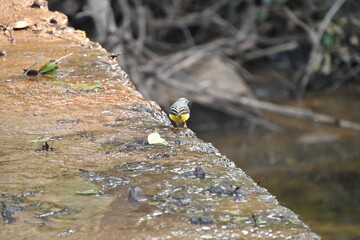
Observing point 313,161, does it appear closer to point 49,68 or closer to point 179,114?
point 179,114

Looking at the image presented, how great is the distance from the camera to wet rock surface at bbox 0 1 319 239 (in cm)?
188

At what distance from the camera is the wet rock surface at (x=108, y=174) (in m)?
1.88

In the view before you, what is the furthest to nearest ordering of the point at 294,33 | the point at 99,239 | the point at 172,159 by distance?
the point at 294,33 < the point at 172,159 < the point at 99,239

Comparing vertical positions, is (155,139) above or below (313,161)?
above

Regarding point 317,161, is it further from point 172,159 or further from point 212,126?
point 172,159

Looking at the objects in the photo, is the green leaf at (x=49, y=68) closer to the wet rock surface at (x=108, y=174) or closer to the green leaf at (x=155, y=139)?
the wet rock surface at (x=108, y=174)

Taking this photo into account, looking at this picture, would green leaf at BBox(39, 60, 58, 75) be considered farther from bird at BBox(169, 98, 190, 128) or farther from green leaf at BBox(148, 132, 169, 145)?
green leaf at BBox(148, 132, 169, 145)

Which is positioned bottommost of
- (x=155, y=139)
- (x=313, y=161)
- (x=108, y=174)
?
(x=313, y=161)

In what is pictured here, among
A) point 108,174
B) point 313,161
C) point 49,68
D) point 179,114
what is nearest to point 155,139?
point 108,174

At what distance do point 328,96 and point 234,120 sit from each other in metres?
1.64

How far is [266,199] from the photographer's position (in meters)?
2.09

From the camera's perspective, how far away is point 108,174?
2.25 m

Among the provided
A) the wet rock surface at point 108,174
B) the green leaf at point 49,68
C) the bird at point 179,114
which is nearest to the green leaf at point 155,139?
the wet rock surface at point 108,174

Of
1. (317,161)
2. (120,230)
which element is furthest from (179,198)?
(317,161)
